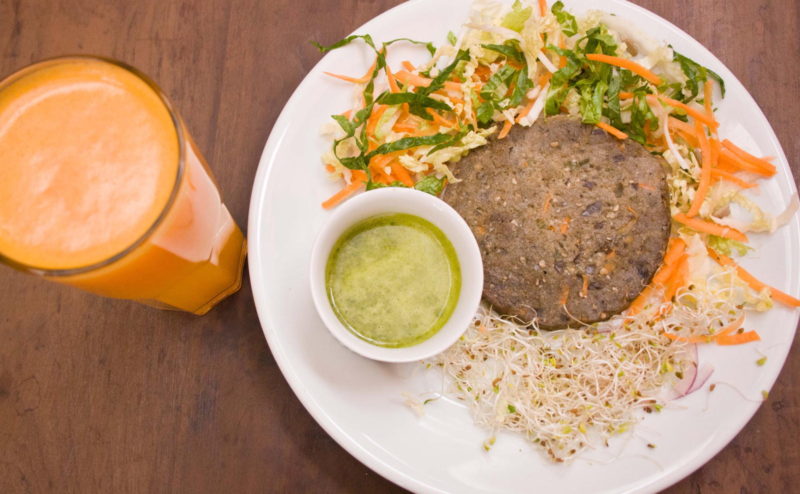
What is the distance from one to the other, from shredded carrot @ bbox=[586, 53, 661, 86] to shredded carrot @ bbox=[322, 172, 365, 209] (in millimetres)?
1102

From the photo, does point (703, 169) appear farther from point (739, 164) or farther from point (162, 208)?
point (162, 208)

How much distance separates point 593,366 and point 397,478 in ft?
3.10

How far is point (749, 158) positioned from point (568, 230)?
82 cm

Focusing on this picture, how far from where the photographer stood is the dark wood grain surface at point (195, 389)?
2.56 meters

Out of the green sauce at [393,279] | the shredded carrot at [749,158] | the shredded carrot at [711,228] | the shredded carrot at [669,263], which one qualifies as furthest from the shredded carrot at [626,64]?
the green sauce at [393,279]

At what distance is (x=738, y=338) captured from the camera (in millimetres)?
2363

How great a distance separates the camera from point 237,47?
2.80m

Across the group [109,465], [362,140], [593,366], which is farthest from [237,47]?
[593,366]

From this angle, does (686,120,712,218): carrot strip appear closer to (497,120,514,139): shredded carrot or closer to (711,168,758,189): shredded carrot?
(711,168,758,189): shredded carrot

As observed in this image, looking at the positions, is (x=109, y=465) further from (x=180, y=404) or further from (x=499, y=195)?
(x=499, y=195)

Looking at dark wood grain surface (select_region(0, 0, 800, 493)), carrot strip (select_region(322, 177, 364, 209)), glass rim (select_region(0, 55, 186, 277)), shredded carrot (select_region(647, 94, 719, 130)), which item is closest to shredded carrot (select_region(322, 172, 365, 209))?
carrot strip (select_region(322, 177, 364, 209))

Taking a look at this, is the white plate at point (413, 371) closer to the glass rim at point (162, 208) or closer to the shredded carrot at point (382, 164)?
the shredded carrot at point (382, 164)

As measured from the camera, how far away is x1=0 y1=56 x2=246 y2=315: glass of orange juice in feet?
5.50

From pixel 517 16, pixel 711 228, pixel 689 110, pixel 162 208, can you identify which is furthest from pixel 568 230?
pixel 162 208
